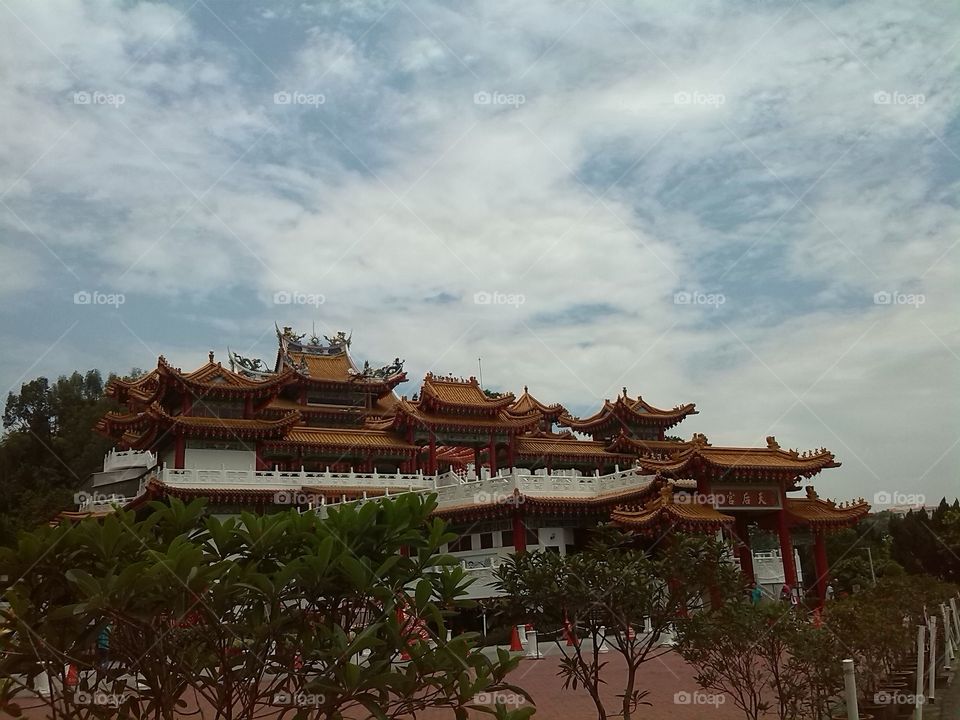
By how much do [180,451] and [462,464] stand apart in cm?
1641

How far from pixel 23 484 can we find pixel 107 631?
2267 inches

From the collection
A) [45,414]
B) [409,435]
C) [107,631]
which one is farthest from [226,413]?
[45,414]

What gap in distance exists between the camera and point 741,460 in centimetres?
2781

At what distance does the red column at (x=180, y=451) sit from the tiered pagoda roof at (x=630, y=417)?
18.8m

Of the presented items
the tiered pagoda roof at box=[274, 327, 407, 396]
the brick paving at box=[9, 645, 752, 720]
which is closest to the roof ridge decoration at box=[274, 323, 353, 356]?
the tiered pagoda roof at box=[274, 327, 407, 396]

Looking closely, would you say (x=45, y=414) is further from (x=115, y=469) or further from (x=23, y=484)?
(x=115, y=469)

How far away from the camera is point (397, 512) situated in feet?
17.6

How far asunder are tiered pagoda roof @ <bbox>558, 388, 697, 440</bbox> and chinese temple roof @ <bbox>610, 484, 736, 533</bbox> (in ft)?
43.7

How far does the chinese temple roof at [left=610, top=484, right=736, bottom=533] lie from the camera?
82.6 feet

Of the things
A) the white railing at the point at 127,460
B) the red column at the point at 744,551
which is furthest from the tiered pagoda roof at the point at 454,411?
the white railing at the point at 127,460

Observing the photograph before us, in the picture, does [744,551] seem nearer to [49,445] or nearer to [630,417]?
[630,417]

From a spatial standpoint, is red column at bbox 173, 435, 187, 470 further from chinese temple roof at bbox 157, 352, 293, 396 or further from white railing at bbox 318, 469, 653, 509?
white railing at bbox 318, 469, 653, 509

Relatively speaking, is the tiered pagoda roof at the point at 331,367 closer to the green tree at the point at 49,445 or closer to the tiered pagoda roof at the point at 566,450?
the tiered pagoda roof at the point at 566,450

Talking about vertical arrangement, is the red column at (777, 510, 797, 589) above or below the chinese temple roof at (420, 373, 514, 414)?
below
